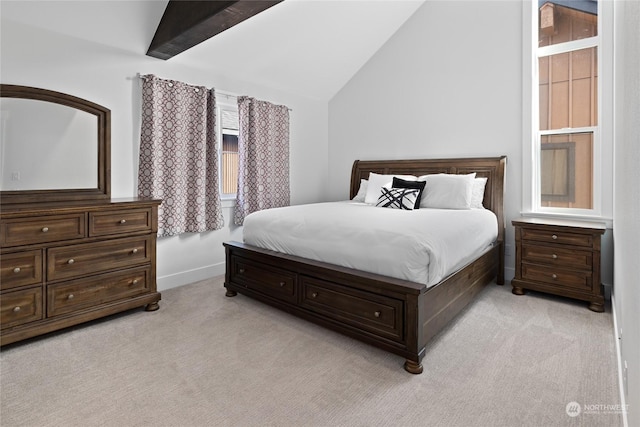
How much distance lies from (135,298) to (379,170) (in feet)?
10.5

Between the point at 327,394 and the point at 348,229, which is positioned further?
the point at 348,229

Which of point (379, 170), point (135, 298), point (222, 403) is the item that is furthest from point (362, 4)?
point (222, 403)

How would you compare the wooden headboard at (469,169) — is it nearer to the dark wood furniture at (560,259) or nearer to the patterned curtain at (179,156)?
the dark wood furniture at (560,259)

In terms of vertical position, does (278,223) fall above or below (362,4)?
below

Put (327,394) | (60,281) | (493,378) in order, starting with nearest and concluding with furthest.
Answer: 1. (327,394)
2. (493,378)
3. (60,281)

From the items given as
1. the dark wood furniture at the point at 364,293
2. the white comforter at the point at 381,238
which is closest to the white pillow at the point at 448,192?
the white comforter at the point at 381,238

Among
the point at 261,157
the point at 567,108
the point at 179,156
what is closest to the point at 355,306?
the point at 179,156

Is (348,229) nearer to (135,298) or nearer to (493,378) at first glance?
(493,378)

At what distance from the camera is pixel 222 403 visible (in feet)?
5.79

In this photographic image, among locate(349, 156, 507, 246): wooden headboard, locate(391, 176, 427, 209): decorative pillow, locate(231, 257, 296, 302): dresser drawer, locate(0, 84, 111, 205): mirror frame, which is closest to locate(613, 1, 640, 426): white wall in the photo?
locate(231, 257, 296, 302): dresser drawer

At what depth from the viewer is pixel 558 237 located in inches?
122

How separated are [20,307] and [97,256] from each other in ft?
1.75

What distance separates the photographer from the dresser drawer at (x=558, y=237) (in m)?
2.98

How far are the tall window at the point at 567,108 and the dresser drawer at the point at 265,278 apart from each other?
279 centimetres
